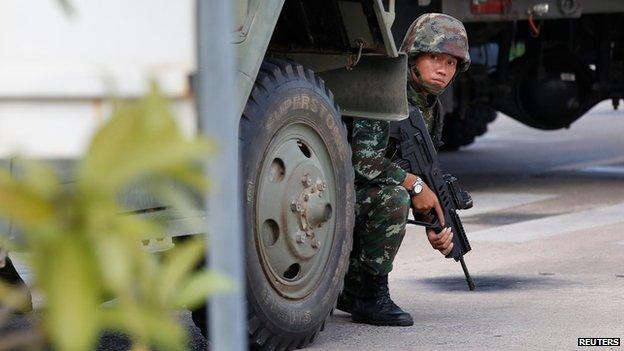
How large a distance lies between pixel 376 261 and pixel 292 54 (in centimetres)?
91

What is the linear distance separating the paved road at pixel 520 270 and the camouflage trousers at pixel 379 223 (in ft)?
0.93

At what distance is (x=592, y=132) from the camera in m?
17.0

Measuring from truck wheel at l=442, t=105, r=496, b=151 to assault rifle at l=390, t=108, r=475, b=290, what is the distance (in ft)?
26.7

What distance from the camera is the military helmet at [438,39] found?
632 cm

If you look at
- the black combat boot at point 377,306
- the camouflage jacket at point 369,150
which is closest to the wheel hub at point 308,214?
the camouflage jacket at point 369,150

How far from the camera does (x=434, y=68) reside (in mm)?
6355

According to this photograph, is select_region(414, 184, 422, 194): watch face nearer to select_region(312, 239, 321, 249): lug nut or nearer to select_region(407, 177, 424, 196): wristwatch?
select_region(407, 177, 424, 196): wristwatch

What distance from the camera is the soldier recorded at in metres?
5.90

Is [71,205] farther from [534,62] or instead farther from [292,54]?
[534,62]

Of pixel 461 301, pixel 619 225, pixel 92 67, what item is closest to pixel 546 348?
pixel 461 301

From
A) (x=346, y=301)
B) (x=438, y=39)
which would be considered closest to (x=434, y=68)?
(x=438, y=39)

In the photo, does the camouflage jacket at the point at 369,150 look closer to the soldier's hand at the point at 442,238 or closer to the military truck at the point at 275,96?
the military truck at the point at 275,96

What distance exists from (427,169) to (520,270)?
1.54 metres

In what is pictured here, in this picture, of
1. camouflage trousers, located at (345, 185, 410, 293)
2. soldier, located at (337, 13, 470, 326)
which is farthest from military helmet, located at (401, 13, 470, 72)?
camouflage trousers, located at (345, 185, 410, 293)
